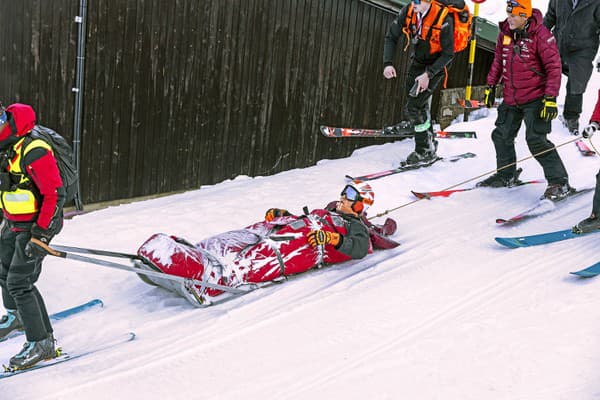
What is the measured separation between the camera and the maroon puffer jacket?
6.80 metres

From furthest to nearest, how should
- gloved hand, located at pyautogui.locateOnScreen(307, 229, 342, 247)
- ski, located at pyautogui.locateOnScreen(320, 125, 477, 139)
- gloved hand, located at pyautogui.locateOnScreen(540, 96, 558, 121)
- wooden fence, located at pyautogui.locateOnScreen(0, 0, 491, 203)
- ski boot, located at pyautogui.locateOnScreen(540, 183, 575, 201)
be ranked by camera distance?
ski, located at pyautogui.locateOnScreen(320, 125, 477, 139), wooden fence, located at pyautogui.locateOnScreen(0, 0, 491, 203), ski boot, located at pyautogui.locateOnScreen(540, 183, 575, 201), gloved hand, located at pyautogui.locateOnScreen(540, 96, 558, 121), gloved hand, located at pyautogui.locateOnScreen(307, 229, 342, 247)

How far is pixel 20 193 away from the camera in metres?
4.17

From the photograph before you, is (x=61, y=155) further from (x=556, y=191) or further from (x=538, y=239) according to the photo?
(x=556, y=191)

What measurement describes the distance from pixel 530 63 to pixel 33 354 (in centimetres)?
562

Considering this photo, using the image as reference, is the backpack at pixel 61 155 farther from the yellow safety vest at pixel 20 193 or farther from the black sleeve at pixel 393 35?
the black sleeve at pixel 393 35

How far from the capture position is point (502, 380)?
359 centimetres

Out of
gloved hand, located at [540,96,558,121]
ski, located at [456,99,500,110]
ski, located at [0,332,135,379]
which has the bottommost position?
ski, located at [0,332,135,379]

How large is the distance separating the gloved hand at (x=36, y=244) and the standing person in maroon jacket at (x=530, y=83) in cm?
510

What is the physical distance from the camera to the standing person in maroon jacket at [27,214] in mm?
4102

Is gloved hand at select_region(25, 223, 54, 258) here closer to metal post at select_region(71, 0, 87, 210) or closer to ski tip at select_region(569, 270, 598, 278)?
metal post at select_region(71, 0, 87, 210)

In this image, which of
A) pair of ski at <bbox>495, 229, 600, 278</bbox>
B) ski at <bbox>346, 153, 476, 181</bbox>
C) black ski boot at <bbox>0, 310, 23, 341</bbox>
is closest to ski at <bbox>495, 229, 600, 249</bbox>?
pair of ski at <bbox>495, 229, 600, 278</bbox>

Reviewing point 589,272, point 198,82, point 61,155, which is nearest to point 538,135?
point 589,272

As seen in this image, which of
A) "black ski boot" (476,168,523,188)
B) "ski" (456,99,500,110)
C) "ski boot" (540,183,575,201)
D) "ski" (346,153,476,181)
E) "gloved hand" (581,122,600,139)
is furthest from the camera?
"ski" (456,99,500,110)

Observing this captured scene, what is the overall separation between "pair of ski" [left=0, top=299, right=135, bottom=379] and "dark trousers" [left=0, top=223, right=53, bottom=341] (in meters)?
0.18
